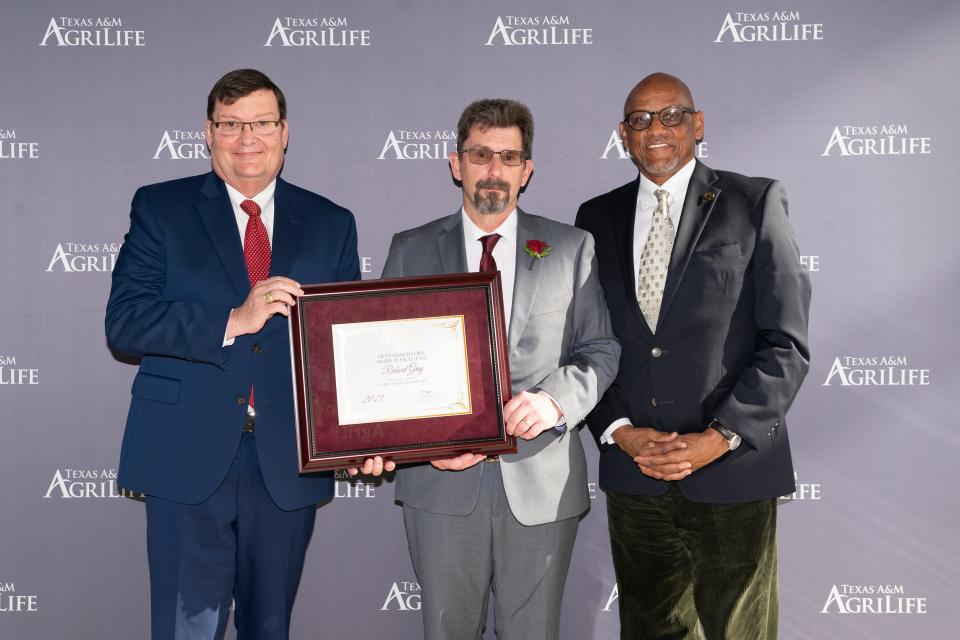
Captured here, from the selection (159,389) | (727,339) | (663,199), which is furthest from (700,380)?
(159,389)

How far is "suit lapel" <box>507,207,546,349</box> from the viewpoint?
239 centimetres

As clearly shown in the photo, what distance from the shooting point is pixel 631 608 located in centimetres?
266

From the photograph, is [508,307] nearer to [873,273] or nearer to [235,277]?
[235,277]

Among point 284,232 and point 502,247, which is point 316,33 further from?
point 502,247

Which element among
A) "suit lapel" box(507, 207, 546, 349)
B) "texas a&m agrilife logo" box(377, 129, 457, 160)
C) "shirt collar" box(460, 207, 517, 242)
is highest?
"texas a&m agrilife logo" box(377, 129, 457, 160)

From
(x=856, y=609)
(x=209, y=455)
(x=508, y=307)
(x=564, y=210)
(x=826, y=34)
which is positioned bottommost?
(x=856, y=609)

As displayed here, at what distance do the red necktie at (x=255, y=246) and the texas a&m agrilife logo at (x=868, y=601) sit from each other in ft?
8.52

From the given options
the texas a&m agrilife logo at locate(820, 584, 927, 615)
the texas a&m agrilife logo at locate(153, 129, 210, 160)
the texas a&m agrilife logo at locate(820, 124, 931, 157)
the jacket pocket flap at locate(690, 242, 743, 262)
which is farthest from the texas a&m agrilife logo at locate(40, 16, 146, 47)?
the texas a&m agrilife logo at locate(820, 584, 927, 615)

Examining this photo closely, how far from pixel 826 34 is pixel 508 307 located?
187 centimetres

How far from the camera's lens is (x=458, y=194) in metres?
3.25

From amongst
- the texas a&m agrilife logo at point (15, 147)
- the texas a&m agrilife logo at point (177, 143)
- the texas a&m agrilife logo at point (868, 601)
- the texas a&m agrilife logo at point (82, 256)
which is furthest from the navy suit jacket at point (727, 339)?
the texas a&m agrilife logo at point (15, 147)

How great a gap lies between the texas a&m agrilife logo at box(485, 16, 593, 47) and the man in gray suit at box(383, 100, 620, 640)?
0.81 m

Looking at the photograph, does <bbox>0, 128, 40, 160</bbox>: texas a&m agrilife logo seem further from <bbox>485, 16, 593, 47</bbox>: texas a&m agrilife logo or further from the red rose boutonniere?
the red rose boutonniere

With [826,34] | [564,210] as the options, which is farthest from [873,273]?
[564,210]
